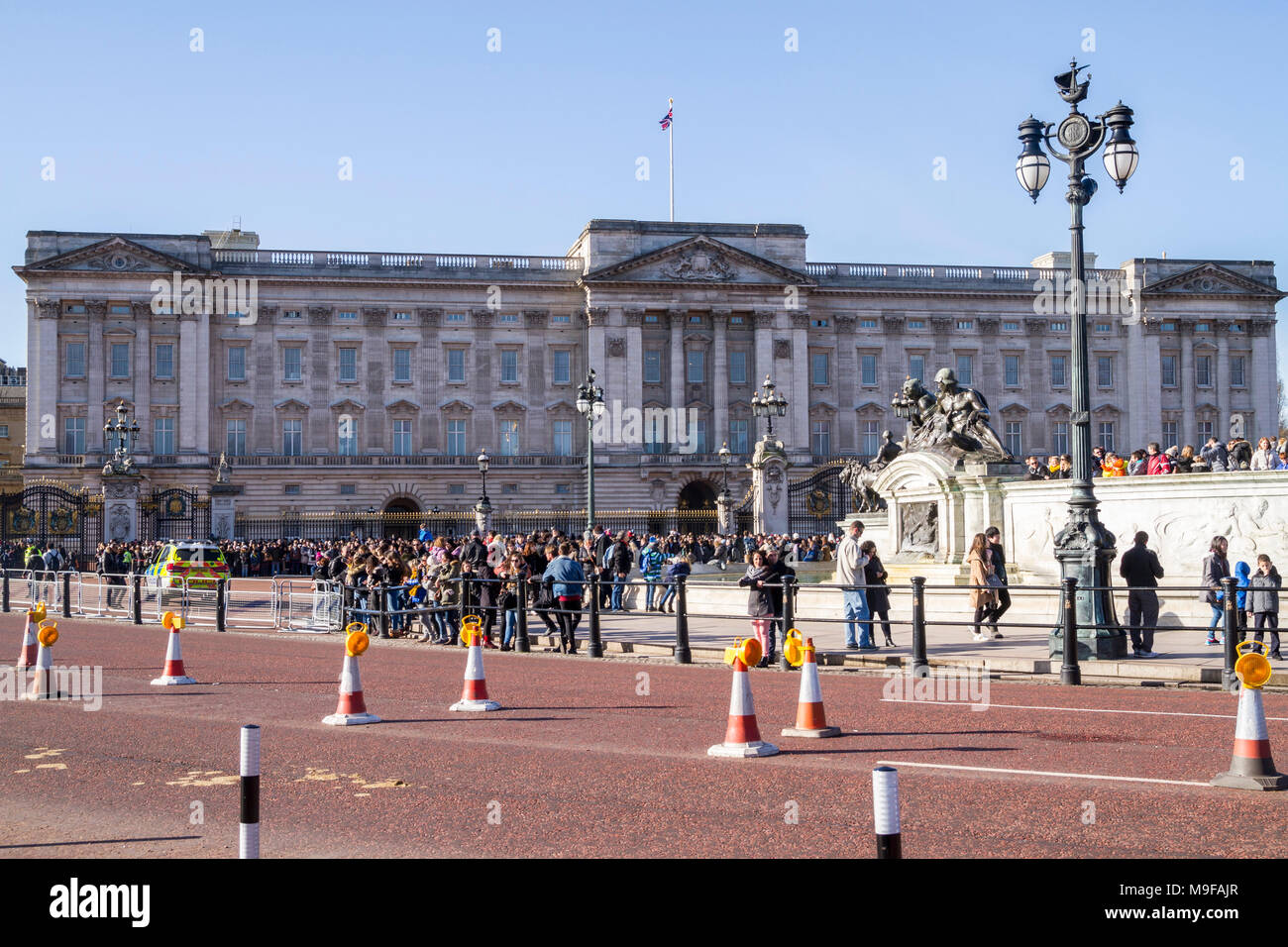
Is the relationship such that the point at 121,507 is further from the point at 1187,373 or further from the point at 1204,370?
the point at 1204,370

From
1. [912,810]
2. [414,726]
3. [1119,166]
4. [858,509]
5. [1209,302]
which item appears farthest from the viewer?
[1209,302]

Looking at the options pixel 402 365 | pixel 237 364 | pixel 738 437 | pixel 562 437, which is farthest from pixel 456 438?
pixel 738 437

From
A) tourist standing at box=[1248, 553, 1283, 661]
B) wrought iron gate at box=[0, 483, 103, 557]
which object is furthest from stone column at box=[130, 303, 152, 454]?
tourist standing at box=[1248, 553, 1283, 661]

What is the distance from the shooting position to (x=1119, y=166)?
15680 mm

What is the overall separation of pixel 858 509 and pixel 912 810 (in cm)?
2344

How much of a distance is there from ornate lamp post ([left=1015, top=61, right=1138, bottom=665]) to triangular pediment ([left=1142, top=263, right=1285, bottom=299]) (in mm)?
67325

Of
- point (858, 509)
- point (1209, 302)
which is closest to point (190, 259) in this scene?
point (858, 509)

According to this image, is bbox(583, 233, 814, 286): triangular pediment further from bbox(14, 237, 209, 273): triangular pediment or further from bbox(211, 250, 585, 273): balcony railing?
bbox(14, 237, 209, 273): triangular pediment

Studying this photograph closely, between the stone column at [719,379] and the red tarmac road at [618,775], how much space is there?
59.7m

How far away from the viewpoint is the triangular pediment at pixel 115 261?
68.9 metres

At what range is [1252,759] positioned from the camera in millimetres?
8516

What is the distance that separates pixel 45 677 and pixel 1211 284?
78.5 meters

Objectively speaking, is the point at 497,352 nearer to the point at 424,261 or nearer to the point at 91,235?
the point at 424,261
